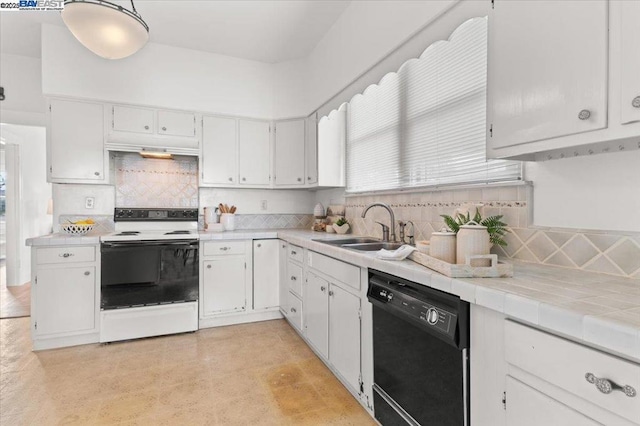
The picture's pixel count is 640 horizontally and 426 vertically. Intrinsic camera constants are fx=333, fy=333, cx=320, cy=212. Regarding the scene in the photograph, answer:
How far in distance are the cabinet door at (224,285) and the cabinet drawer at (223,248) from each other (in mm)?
61

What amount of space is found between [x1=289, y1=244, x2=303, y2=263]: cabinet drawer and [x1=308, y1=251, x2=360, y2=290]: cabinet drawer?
0.26 meters

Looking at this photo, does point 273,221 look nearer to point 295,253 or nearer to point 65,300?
point 295,253

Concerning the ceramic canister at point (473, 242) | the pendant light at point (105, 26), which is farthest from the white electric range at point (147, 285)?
the ceramic canister at point (473, 242)

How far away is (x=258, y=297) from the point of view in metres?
3.54

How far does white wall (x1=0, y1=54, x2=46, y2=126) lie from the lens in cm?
382

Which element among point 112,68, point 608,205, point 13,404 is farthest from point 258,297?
point 608,205

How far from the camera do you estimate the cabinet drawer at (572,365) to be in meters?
0.74

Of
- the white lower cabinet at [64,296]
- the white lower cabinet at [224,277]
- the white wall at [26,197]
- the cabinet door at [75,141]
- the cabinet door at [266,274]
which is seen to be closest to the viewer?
the white lower cabinet at [64,296]

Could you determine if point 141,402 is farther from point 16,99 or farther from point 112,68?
point 16,99

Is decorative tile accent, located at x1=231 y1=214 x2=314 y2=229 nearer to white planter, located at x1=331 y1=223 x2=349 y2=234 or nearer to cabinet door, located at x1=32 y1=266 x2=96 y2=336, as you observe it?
white planter, located at x1=331 y1=223 x2=349 y2=234

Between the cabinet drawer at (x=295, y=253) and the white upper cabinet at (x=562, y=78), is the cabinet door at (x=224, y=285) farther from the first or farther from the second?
the white upper cabinet at (x=562, y=78)

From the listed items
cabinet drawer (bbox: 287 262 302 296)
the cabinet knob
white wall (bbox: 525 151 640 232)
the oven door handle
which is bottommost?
cabinet drawer (bbox: 287 262 302 296)

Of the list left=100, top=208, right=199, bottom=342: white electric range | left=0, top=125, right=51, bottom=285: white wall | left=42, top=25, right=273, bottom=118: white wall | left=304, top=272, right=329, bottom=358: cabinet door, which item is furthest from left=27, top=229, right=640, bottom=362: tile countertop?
left=0, top=125, right=51, bottom=285: white wall

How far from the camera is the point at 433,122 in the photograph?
2.28m
